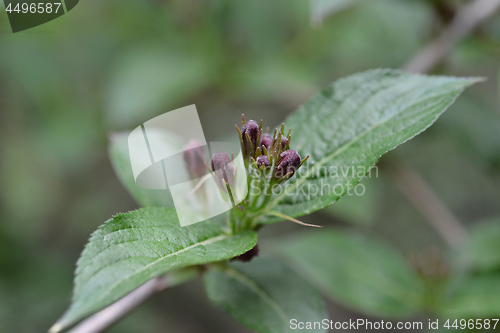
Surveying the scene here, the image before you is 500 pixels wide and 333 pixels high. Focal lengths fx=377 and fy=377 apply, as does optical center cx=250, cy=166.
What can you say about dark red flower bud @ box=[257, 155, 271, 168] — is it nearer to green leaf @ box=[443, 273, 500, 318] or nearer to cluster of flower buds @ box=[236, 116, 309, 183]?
cluster of flower buds @ box=[236, 116, 309, 183]

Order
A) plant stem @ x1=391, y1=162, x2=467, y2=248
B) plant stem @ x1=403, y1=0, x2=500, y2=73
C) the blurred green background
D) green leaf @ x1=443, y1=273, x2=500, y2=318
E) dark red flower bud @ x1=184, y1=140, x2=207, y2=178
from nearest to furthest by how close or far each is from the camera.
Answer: dark red flower bud @ x1=184, y1=140, x2=207, y2=178
green leaf @ x1=443, y1=273, x2=500, y2=318
plant stem @ x1=403, y1=0, x2=500, y2=73
plant stem @ x1=391, y1=162, x2=467, y2=248
the blurred green background

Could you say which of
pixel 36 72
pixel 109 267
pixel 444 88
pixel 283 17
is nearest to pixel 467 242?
pixel 444 88

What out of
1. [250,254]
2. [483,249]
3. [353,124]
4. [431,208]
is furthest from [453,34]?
[250,254]

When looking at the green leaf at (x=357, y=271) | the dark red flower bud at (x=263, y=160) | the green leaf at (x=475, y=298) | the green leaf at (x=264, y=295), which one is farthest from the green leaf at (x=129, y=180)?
the green leaf at (x=475, y=298)

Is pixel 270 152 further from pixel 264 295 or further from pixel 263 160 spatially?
pixel 264 295

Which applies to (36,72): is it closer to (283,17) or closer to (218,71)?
(218,71)

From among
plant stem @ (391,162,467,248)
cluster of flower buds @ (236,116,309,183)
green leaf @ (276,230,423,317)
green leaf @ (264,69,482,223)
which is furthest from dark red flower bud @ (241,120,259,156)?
plant stem @ (391,162,467,248)

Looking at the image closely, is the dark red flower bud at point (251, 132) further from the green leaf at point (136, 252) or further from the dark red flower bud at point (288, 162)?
the green leaf at point (136, 252)
